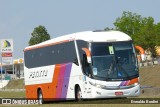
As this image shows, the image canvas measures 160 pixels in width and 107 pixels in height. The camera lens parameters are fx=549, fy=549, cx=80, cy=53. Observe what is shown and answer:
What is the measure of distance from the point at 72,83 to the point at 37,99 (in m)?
5.52

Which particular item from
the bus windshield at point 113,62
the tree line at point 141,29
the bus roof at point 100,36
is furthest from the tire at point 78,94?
the tree line at point 141,29

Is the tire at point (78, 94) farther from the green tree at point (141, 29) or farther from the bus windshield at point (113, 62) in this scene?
the green tree at point (141, 29)

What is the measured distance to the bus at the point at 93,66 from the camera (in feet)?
94.2

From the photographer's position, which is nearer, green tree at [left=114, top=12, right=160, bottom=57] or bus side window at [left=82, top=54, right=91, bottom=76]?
bus side window at [left=82, top=54, right=91, bottom=76]

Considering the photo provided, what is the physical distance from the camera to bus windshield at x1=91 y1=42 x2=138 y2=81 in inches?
1128

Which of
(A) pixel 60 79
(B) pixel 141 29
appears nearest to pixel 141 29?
(B) pixel 141 29

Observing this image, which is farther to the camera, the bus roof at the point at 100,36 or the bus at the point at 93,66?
the bus roof at the point at 100,36

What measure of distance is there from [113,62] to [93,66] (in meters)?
1.07

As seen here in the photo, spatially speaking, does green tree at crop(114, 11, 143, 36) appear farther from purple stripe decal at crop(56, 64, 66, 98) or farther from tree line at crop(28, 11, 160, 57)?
purple stripe decal at crop(56, 64, 66, 98)

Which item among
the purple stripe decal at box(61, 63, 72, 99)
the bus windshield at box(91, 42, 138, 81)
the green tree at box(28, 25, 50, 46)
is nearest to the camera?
the bus windshield at box(91, 42, 138, 81)

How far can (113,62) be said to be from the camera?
28688mm

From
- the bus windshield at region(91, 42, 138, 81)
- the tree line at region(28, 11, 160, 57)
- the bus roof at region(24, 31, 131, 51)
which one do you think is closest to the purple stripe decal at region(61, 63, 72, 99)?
the bus roof at region(24, 31, 131, 51)

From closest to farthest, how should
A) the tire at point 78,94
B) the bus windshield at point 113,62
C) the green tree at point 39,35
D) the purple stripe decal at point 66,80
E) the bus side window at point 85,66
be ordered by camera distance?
the bus windshield at point 113,62, the bus side window at point 85,66, the tire at point 78,94, the purple stripe decal at point 66,80, the green tree at point 39,35

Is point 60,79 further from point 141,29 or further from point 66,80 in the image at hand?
point 141,29
